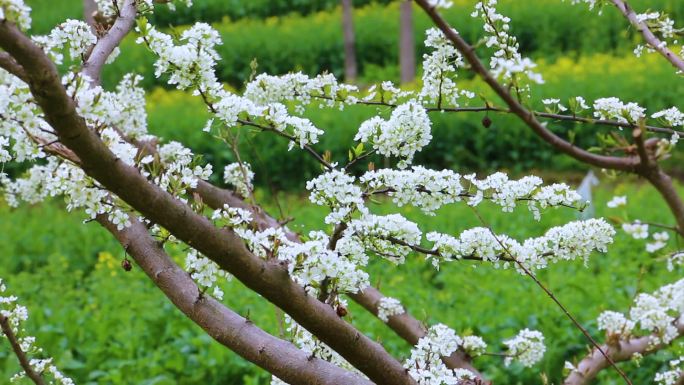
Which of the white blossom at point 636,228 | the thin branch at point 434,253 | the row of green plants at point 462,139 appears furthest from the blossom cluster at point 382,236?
the row of green plants at point 462,139

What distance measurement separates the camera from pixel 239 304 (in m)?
5.05

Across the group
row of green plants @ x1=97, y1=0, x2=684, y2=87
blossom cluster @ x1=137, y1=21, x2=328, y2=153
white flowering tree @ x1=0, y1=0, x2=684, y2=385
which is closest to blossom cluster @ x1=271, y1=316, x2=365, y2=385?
white flowering tree @ x1=0, y1=0, x2=684, y2=385

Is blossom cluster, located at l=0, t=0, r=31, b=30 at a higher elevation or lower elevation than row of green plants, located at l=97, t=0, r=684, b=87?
lower

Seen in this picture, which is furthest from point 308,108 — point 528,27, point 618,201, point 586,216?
point 618,201

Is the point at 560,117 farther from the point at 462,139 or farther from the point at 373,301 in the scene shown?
the point at 462,139

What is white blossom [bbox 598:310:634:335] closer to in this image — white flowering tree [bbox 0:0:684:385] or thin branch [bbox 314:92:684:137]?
white flowering tree [bbox 0:0:684:385]

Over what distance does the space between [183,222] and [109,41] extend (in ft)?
3.12

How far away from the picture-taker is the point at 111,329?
464cm

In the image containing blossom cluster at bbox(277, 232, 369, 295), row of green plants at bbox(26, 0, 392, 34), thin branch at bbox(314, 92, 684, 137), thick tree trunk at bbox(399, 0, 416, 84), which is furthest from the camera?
row of green plants at bbox(26, 0, 392, 34)

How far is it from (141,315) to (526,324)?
209 cm

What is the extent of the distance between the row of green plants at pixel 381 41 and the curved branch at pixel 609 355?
10674mm

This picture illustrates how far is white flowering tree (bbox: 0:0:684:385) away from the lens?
3.94 ft

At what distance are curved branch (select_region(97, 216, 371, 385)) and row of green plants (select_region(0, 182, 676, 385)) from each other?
1.62 metres

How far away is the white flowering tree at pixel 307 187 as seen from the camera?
1200mm
